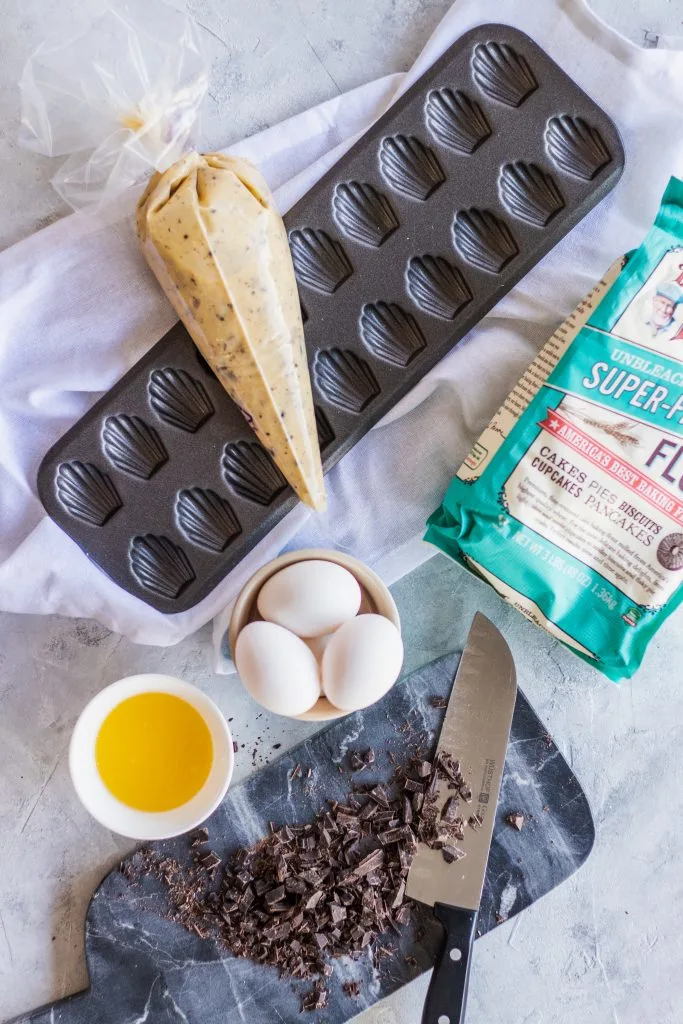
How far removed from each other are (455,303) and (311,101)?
45 centimetres

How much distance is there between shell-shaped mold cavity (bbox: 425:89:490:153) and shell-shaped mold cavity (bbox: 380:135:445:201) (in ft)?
0.12

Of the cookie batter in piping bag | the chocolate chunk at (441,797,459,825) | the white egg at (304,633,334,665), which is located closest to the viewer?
the cookie batter in piping bag

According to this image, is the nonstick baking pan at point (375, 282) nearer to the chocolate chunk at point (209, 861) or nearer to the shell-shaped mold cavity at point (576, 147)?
the shell-shaped mold cavity at point (576, 147)

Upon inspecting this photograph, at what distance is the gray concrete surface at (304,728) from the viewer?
150 cm

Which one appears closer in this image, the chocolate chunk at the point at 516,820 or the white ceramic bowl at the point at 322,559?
the white ceramic bowl at the point at 322,559

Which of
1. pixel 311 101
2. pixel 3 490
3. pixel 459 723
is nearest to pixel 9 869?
pixel 3 490

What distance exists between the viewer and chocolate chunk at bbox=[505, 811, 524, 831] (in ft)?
5.08

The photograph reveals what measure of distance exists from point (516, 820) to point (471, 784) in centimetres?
12

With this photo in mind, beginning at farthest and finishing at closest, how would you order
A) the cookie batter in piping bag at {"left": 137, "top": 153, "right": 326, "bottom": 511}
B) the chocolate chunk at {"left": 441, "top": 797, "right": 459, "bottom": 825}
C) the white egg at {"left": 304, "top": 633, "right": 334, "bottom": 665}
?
the chocolate chunk at {"left": 441, "top": 797, "right": 459, "bottom": 825} → the white egg at {"left": 304, "top": 633, "right": 334, "bottom": 665} → the cookie batter in piping bag at {"left": 137, "top": 153, "right": 326, "bottom": 511}

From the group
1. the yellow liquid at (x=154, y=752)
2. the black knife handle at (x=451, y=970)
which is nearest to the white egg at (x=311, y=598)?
the yellow liquid at (x=154, y=752)

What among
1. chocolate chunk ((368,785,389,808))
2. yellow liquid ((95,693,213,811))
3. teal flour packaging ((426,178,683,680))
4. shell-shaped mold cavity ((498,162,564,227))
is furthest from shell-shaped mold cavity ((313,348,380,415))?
chocolate chunk ((368,785,389,808))

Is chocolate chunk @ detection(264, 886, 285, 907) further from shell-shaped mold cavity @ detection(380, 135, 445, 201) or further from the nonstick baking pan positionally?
shell-shaped mold cavity @ detection(380, 135, 445, 201)

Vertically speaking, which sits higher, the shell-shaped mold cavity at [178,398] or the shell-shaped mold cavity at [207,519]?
the shell-shaped mold cavity at [178,398]

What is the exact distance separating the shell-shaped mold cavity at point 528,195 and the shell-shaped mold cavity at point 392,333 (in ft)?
0.81
